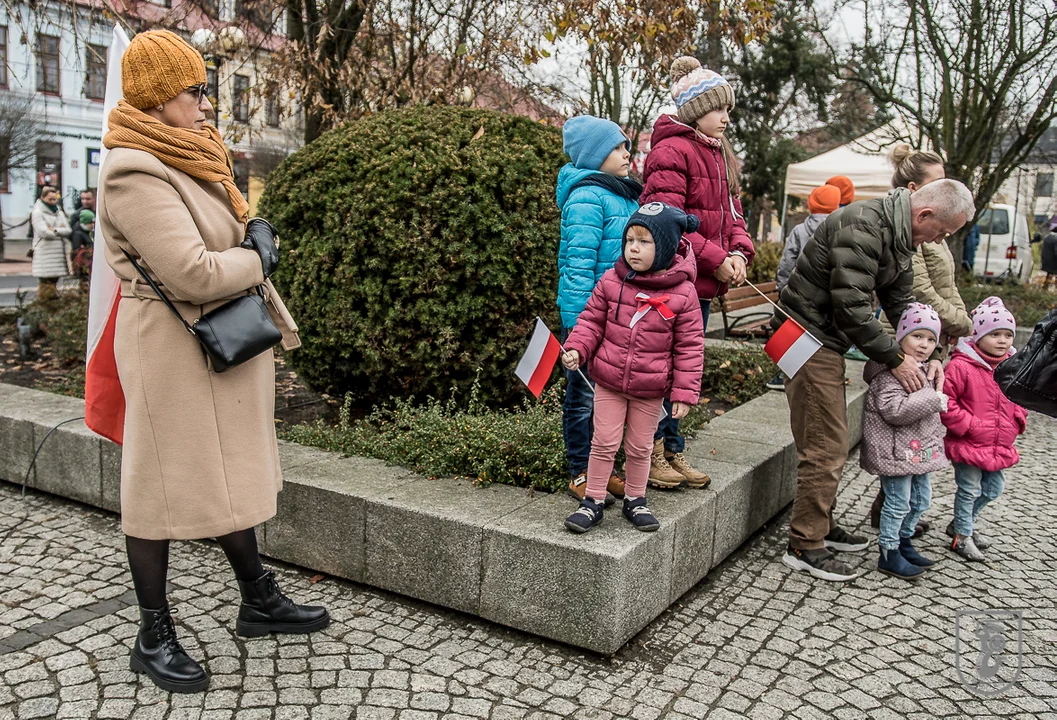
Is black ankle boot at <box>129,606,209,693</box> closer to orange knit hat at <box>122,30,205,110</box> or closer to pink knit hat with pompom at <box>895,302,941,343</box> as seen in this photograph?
orange knit hat at <box>122,30,205,110</box>

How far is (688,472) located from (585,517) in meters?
0.85

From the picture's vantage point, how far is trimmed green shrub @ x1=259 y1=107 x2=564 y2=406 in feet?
16.9

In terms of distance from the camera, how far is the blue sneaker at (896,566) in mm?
4301

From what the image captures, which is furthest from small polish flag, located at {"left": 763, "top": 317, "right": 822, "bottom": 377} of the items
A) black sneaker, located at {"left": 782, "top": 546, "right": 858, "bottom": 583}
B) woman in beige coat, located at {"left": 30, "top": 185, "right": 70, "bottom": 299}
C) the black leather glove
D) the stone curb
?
woman in beige coat, located at {"left": 30, "top": 185, "right": 70, "bottom": 299}

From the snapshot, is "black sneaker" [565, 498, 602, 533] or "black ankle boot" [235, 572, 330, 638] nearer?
"black ankle boot" [235, 572, 330, 638]

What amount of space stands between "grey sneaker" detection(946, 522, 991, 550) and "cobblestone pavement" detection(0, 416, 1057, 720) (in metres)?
0.22

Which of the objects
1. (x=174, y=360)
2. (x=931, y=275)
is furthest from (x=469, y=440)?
(x=931, y=275)

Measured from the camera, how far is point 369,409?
237 inches

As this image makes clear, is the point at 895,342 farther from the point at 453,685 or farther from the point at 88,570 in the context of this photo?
the point at 88,570

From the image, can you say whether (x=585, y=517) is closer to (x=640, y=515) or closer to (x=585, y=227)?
(x=640, y=515)

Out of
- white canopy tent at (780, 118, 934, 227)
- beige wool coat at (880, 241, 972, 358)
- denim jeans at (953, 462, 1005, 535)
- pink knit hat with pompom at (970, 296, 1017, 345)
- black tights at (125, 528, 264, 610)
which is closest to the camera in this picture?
black tights at (125, 528, 264, 610)

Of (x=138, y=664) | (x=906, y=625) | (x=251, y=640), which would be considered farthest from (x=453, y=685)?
(x=906, y=625)

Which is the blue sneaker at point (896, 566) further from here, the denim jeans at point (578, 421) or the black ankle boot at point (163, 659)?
the black ankle boot at point (163, 659)

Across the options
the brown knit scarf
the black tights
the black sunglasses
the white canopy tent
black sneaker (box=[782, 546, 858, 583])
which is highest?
the white canopy tent
